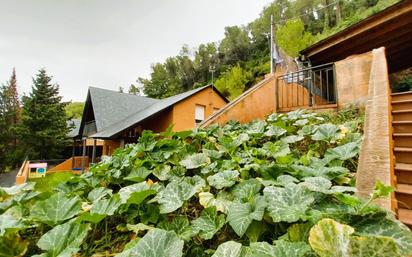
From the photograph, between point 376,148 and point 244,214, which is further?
point 376,148

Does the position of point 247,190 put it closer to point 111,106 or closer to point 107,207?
point 107,207

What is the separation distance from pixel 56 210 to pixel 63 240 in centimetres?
35

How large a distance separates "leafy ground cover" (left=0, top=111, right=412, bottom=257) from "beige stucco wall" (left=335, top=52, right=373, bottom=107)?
2179 mm

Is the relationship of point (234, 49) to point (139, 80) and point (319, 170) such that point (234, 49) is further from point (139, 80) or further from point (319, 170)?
point (319, 170)

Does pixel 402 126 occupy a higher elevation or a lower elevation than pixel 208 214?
higher

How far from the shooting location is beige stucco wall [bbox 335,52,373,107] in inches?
159

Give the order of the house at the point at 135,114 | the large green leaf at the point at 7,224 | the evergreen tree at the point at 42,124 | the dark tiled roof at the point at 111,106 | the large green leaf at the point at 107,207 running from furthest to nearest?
the evergreen tree at the point at 42,124 → the dark tiled roof at the point at 111,106 → the house at the point at 135,114 → the large green leaf at the point at 107,207 → the large green leaf at the point at 7,224

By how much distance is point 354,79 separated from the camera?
4168mm

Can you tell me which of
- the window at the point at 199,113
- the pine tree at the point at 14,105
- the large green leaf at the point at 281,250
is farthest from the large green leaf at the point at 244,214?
the pine tree at the point at 14,105

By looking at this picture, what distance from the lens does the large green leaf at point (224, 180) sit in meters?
1.67

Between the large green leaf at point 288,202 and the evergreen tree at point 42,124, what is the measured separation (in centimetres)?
1979

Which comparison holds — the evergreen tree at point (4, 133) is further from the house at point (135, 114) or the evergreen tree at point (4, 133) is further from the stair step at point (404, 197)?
the stair step at point (404, 197)

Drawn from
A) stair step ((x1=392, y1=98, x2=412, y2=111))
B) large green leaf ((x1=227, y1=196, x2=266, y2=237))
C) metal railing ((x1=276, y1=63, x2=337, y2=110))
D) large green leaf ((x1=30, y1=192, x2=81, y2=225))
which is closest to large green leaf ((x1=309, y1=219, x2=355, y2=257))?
large green leaf ((x1=227, y1=196, x2=266, y2=237))

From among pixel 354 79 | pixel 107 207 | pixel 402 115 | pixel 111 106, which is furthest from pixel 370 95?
pixel 111 106
